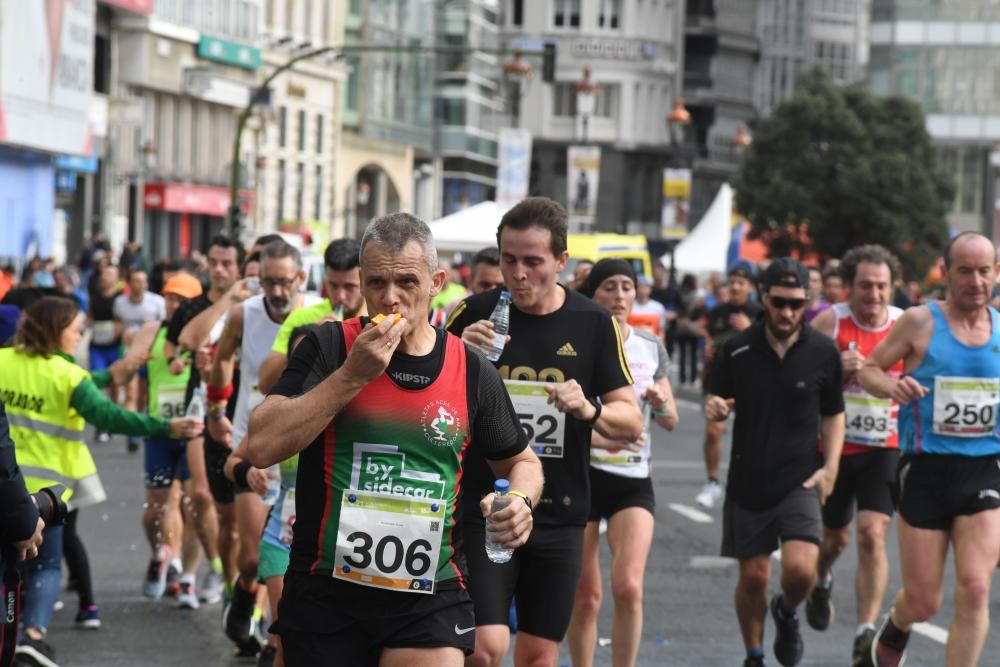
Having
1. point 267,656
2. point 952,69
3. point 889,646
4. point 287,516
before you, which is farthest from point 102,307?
point 952,69

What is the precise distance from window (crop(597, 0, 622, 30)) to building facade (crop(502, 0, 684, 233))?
0.05 meters

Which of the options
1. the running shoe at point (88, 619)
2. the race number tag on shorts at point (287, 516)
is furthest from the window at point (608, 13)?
the race number tag on shorts at point (287, 516)

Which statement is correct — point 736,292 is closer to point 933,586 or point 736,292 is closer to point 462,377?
point 933,586

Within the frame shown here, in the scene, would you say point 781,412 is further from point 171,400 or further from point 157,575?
point 157,575

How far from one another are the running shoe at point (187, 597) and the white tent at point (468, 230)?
15.2 meters

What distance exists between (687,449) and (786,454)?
14470mm

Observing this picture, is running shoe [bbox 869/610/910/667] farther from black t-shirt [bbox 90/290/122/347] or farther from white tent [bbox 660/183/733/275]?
white tent [bbox 660/183/733/275]

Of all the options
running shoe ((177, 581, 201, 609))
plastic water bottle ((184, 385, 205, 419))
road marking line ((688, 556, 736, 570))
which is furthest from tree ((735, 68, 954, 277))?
plastic water bottle ((184, 385, 205, 419))

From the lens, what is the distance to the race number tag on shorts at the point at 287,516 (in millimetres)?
8797

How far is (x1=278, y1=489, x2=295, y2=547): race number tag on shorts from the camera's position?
28.9ft

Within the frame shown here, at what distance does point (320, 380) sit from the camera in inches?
220

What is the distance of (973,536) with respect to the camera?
893cm

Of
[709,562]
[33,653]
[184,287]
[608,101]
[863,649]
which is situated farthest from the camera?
[608,101]

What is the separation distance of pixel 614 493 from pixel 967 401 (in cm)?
155
